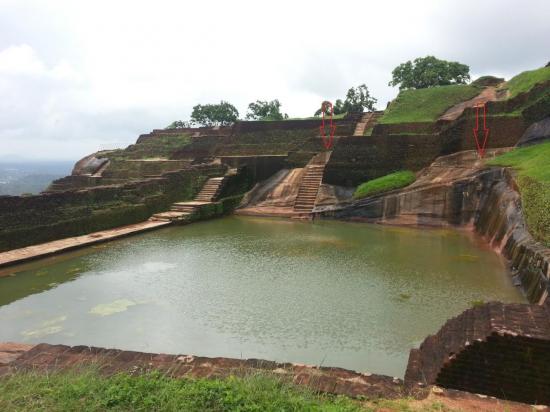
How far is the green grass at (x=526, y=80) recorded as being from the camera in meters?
14.3

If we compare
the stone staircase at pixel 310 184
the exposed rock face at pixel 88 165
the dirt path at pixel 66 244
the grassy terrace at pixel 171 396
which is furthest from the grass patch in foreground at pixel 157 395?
the exposed rock face at pixel 88 165

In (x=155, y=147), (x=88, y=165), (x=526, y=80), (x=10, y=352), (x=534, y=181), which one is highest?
(x=526, y=80)

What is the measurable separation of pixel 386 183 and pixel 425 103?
270 inches

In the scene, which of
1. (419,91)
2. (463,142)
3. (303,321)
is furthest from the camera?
(419,91)

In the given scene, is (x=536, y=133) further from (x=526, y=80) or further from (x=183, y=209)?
(x=183, y=209)

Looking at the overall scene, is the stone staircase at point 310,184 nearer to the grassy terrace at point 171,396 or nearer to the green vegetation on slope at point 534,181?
the green vegetation on slope at point 534,181

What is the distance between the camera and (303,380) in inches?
122

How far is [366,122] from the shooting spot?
20688 mm

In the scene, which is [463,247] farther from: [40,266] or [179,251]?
[40,266]

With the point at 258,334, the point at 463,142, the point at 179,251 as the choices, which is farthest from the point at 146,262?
the point at 463,142

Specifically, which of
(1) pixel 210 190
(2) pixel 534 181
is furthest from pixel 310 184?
(2) pixel 534 181

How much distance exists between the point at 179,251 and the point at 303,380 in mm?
6702

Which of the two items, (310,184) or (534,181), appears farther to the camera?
(310,184)

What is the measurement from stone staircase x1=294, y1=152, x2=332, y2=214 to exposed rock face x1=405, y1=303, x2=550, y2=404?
411 inches
